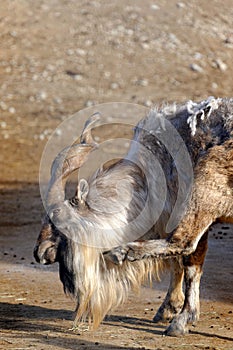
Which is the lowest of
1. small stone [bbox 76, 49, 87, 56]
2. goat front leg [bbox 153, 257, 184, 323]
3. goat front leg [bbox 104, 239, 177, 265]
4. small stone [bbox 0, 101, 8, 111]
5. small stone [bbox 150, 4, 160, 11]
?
small stone [bbox 0, 101, 8, 111]

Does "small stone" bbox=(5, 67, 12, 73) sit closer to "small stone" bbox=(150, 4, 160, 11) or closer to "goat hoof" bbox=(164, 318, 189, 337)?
"small stone" bbox=(150, 4, 160, 11)

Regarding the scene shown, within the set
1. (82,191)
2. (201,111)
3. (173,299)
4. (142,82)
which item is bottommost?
(142,82)

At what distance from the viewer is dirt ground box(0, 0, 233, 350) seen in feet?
25.3

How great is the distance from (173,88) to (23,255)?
10.5 m

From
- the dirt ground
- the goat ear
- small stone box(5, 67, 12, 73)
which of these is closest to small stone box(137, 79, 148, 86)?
the dirt ground

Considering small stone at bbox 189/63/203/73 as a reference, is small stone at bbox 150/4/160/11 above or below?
above

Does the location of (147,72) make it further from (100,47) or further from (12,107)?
(12,107)

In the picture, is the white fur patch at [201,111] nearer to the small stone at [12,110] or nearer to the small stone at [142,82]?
the small stone at [12,110]

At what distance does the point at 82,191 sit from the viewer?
22.5ft

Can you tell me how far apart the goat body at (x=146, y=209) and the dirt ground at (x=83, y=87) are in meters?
0.42

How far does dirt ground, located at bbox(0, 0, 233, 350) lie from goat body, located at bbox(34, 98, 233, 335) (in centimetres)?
42

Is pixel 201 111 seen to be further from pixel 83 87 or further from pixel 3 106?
pixel 83 87

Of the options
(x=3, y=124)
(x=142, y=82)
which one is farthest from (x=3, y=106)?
(x=142, y=82)

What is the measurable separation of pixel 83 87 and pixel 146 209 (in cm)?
1312
